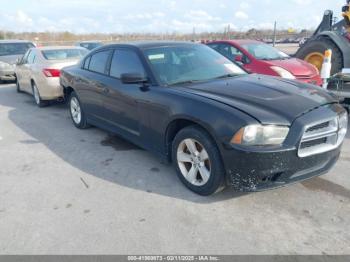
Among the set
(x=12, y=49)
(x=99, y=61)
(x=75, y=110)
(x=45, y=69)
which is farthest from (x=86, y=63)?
(x=12, y=49)

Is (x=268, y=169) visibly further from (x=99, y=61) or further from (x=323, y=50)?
(x=323, y=50)

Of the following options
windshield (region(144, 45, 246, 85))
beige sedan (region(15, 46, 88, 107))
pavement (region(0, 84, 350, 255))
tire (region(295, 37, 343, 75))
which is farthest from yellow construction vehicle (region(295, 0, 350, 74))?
beige sedan (region(15, 46, 88, 107))

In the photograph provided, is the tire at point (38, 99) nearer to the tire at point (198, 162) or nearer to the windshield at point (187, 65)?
the windshield at point (187, 65)

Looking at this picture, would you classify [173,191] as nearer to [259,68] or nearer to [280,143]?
[280,143]

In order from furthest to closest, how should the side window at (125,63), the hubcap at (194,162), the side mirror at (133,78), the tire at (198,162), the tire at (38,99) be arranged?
the tire at (38,99) → the side window at (125,63) → the side mirror at (133,78) → the hubcap at (194,162) → the tire at (198,162)

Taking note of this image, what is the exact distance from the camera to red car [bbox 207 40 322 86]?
7125 mm

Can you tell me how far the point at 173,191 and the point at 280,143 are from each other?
132 cm

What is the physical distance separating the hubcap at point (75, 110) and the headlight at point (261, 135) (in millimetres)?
3937

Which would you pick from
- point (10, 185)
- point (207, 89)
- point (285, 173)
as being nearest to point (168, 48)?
point (207, 89)

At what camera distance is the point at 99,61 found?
5.24 m

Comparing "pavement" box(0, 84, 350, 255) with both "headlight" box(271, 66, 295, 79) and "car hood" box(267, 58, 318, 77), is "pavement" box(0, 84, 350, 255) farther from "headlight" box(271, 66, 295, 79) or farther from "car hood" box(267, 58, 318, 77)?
"car hood" box(267, 58, 318, 77)

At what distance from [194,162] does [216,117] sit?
2.12 ft

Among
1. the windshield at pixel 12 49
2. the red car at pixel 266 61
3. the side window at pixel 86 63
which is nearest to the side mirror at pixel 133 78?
the side window at pixel 86 63

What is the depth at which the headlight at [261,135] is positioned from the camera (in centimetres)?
288
